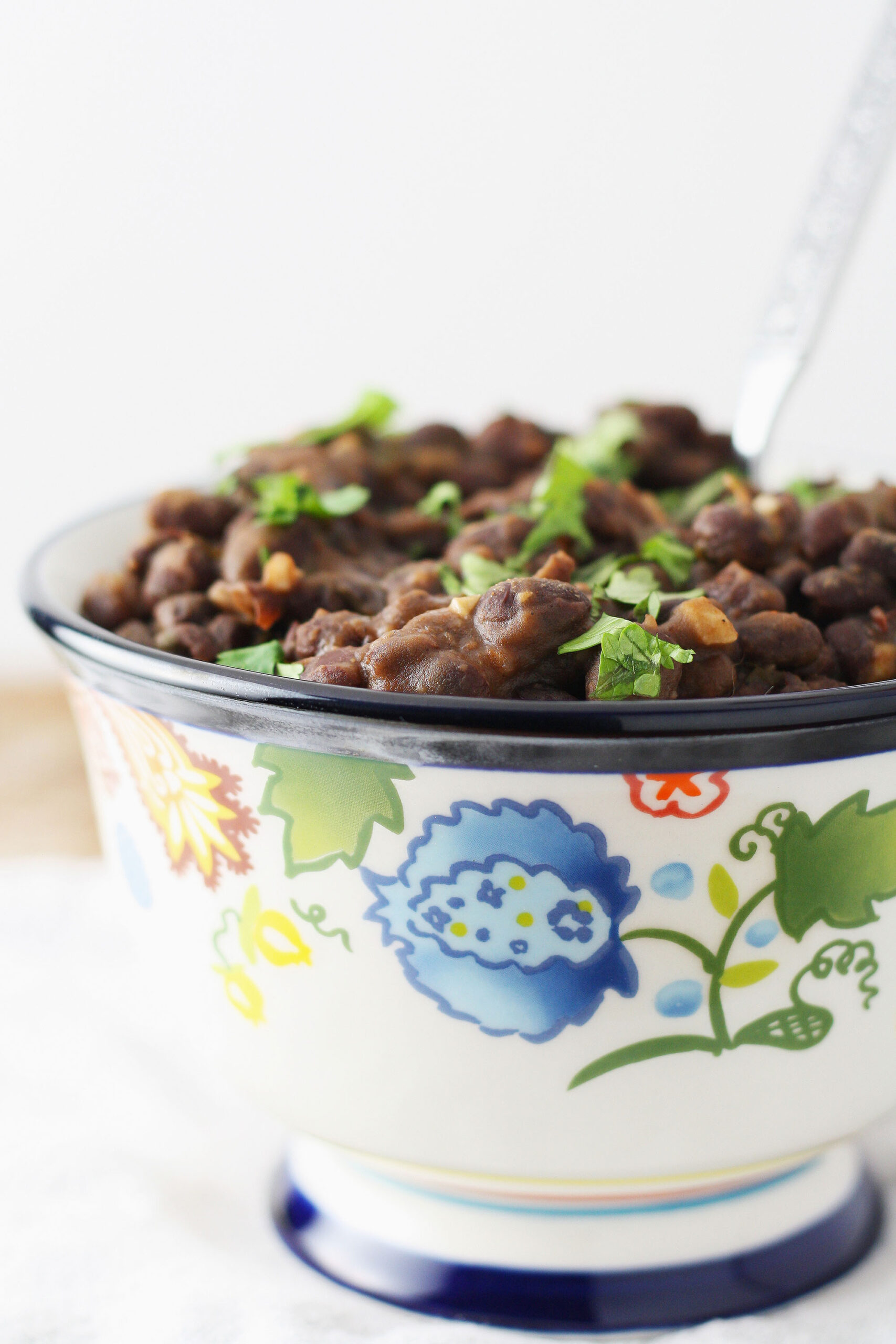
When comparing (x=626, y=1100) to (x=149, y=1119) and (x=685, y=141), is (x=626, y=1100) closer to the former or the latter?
(x=149, y=1119)

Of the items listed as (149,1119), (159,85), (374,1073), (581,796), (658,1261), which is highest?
(159,85)

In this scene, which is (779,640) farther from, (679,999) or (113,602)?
(113,602)

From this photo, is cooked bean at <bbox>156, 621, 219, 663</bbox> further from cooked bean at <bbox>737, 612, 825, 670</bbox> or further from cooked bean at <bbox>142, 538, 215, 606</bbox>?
cooked bean at <bbox>737, 612, 825, 670</bbox>

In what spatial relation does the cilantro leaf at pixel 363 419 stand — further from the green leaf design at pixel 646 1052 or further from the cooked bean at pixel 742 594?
the green leaf design at pixel 646 1052

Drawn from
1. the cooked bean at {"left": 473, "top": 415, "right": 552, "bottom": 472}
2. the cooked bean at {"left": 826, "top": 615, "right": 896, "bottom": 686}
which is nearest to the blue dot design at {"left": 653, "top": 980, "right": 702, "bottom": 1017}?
the cooked bean at {"left": 826, "top": 615, "right": 896, "bottom": 686}

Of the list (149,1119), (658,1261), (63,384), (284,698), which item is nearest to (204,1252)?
(149,1119)


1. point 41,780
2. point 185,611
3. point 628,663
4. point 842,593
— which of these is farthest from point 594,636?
point 41,780
